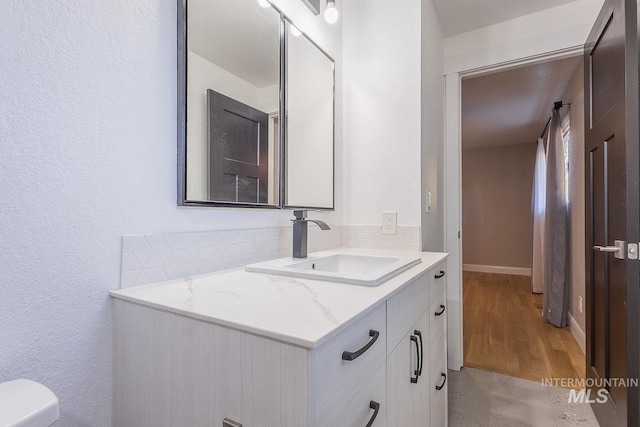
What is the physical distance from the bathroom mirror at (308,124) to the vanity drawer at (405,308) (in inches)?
26.0

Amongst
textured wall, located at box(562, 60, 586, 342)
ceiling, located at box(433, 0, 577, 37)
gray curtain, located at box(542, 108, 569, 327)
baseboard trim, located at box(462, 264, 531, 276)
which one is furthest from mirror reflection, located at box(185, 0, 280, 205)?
baseboard trim, located at box(462, 264, 531, 276)

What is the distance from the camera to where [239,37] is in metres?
1.18

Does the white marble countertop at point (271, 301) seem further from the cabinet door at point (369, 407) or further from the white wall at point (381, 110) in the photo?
the white wall at point (381, 110)

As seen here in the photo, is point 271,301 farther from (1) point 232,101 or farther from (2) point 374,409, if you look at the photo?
(1) point 232,101

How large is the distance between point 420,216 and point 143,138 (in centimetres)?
132

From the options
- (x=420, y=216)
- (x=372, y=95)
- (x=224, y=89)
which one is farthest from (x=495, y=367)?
(x=224, y=89)

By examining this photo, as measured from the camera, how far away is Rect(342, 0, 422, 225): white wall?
1699mm

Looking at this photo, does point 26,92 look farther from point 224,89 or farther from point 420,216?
point 420,216

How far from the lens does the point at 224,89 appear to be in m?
1.11

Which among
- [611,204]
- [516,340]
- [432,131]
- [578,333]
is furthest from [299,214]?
[578,333]

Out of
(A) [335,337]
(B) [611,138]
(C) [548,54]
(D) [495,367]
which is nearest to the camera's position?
(A) [335,337]

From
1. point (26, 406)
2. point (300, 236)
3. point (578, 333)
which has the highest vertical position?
point (300, 236)

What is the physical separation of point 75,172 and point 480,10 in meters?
2.40

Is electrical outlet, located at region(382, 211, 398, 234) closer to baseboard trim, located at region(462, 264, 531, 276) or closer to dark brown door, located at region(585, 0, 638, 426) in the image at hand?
dark brown door, located at region(585, 0, 638, 426)
